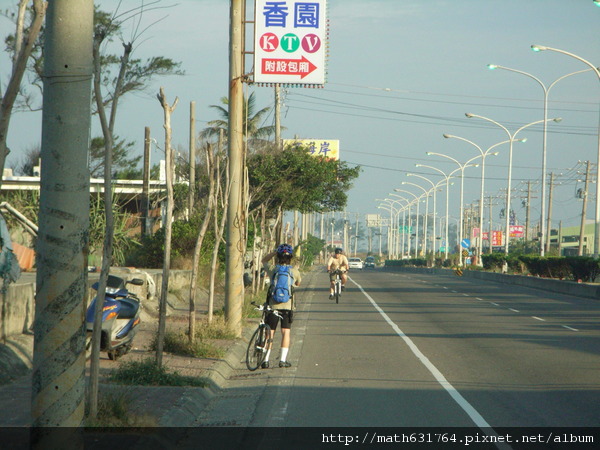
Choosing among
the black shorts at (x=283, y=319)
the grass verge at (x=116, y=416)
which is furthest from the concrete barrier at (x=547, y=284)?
the grass verge at (x=116, y=416)

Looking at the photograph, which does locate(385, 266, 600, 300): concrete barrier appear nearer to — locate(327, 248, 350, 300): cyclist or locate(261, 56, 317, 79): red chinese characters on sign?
locate(327, 248, 350, 300): cyclist

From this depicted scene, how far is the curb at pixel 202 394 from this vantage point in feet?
27.9

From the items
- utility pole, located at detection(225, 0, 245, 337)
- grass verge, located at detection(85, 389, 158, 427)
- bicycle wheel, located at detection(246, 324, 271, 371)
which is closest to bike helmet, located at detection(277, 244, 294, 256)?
bicycle wheel, located at detection(246, 324, 271, 371)

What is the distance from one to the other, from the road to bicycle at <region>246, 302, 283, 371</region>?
0.24 metres

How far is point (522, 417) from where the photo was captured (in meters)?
9.01

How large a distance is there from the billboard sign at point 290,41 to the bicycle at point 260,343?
6.03m

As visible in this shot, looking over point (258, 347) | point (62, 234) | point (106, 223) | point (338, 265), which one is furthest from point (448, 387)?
point (338, 265)

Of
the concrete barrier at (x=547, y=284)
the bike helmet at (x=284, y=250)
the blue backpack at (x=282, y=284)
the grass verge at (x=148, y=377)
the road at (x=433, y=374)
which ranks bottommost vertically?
the concrete barrier at (x=547, y=284)

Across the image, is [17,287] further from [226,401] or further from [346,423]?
[346,423]

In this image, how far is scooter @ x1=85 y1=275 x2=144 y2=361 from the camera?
11.8 m

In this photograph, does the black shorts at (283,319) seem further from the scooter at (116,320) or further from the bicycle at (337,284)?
the bicycle at (337,284)

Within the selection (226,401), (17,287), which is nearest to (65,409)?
Answer: (226,401)

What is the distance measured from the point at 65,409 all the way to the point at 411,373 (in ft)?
25.6
